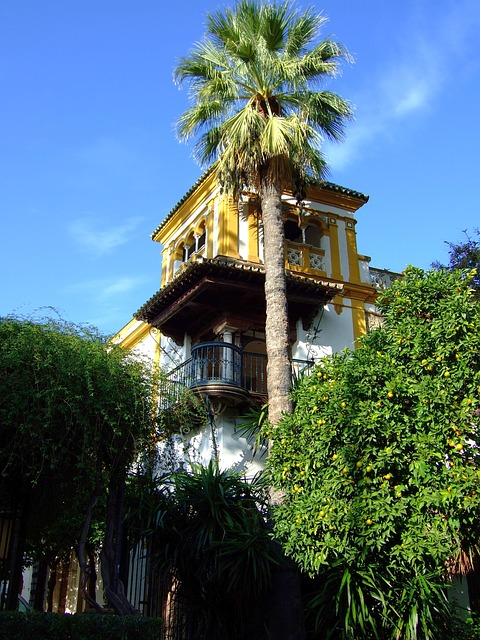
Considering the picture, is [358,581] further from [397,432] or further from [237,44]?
[237,44]

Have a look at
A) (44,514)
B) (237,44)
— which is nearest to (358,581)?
(44,514)

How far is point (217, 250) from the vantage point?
17969 mm

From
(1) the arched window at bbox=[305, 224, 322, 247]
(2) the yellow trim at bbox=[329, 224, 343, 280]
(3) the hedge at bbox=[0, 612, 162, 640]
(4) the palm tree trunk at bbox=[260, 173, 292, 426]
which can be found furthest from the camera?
(1) the arched window at bbox=[305, 224, 322, 247]

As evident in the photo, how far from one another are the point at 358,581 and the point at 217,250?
10094 mm

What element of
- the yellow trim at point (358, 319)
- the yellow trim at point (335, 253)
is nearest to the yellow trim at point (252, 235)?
the yellow trim at point (335, 253)

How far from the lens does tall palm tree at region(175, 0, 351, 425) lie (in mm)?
13812

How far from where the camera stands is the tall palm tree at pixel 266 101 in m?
13.8

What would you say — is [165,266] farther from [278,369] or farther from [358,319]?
[278,369]

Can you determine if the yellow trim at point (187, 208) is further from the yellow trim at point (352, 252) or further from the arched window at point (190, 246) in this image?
the yellow trim at point (352, 252)

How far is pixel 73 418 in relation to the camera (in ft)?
38.4

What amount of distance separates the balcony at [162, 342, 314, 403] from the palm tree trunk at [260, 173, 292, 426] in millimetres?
1999

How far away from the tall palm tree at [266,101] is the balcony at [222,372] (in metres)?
3.17

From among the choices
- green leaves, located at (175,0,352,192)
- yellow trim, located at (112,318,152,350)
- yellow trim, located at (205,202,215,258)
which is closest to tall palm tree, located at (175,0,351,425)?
green leaves, located at (175,0,352,192)

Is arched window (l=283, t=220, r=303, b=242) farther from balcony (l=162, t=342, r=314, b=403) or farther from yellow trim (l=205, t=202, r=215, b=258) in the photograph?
balcony (l=162, t=342, r=314, b=403)
